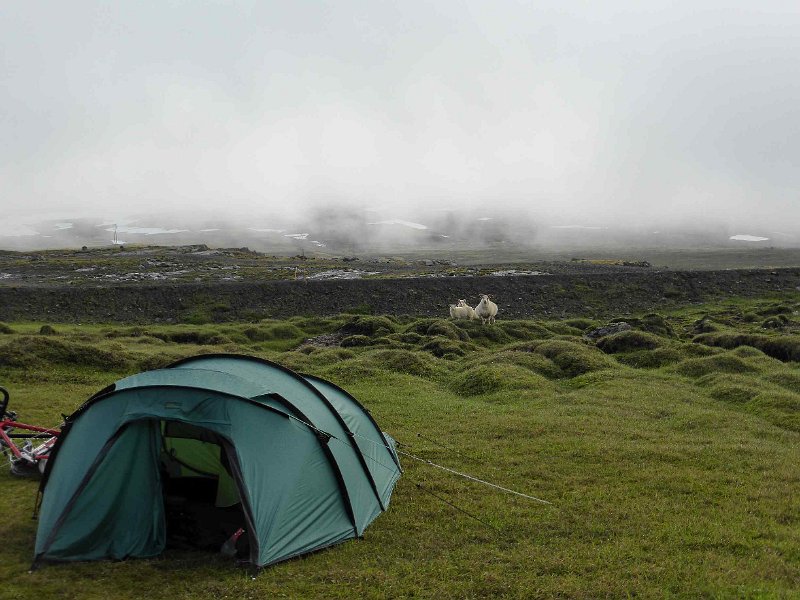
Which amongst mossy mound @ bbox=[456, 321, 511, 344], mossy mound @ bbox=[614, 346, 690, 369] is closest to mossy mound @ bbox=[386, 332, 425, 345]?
mossy mound @ bbox=[456, 321, 511, 344]

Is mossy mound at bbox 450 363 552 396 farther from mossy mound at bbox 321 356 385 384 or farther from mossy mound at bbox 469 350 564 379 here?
mossy mound at bbox 321 356 385 384

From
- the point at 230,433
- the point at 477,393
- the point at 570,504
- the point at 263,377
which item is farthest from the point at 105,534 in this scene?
the point at 477,393

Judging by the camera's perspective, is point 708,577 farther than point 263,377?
No

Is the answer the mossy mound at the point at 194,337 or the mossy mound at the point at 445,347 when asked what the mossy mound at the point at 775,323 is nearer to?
the mossy mound at the point at 445,347

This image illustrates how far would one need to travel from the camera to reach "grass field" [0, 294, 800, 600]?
994 cm

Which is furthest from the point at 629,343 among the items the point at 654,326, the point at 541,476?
the point at 541,476

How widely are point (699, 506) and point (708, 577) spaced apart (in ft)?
12.2

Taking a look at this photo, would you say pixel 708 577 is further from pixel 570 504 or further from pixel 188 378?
pixel 188 378

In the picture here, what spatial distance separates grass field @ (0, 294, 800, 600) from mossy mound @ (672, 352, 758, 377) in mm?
100

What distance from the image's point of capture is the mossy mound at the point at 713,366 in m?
28.5

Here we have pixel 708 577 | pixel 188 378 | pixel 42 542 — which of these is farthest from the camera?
pixel 188 378

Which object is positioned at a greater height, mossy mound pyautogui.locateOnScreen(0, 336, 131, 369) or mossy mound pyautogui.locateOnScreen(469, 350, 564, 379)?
mossy mound pyautogui.locateOnScreen(0, 336, 131, 369)

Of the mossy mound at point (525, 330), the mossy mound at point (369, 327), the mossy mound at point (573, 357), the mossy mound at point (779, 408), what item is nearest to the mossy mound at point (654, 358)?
the mossy mound at point (573, 357)

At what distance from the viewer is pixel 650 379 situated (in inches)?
1092
